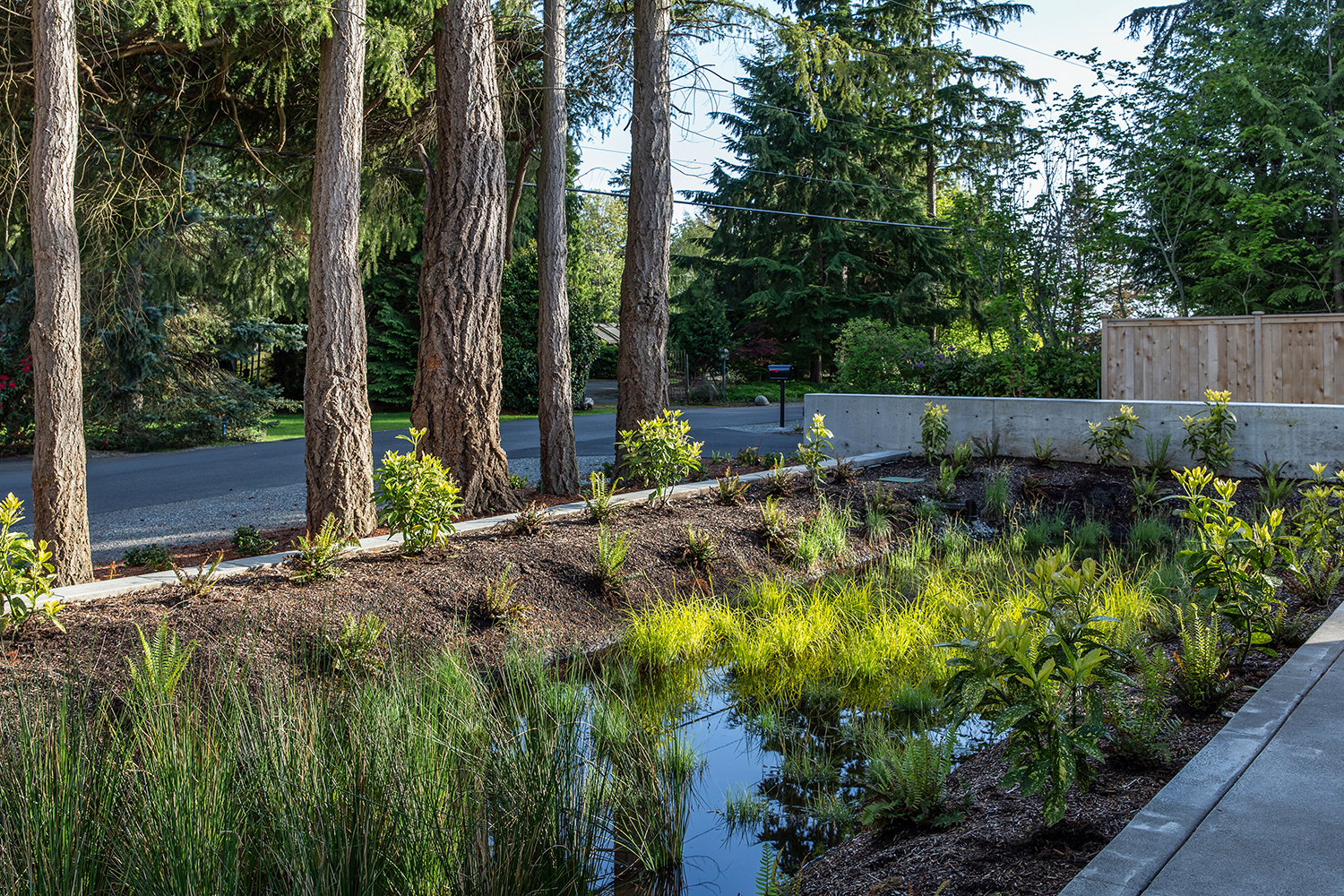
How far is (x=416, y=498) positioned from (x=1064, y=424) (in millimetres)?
6740

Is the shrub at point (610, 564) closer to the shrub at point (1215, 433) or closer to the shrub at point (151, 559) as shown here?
the shrub at point (151, 559)

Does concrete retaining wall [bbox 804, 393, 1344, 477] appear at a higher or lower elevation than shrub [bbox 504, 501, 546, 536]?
higher

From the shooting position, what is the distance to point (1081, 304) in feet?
43.0

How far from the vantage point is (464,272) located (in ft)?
22.9

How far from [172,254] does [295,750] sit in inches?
425

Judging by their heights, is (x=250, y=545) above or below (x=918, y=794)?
above

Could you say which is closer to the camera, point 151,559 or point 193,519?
point 151,559

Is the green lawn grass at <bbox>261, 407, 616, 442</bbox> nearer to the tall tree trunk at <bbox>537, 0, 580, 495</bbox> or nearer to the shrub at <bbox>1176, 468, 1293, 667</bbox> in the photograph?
the tall tree trunk at <bbox>537, 0, 580, 495</bbox>

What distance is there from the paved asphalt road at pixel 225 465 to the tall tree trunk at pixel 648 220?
3.55 metres

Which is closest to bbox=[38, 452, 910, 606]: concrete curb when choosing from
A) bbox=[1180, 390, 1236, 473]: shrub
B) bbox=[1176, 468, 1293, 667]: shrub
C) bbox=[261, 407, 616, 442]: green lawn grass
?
bbox=[1180, 390, 1236, 473]: shrub

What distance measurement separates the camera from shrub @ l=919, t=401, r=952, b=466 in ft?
29.8

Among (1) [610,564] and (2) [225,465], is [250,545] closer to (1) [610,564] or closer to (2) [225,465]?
(1) [610,564]

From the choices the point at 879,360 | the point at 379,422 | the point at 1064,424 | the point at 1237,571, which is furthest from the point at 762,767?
the point at 379,422

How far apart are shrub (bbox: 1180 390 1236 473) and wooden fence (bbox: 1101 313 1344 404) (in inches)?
96.3
